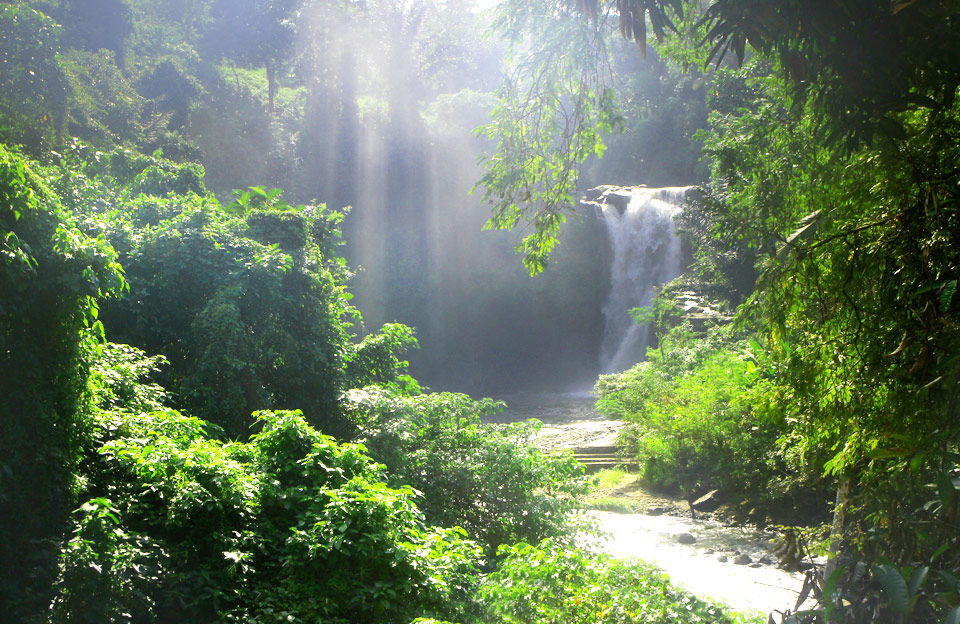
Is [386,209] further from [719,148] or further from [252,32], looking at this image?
[719,148]

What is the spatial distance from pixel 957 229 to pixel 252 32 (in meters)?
37.5

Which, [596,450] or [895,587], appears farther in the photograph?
[596,450]

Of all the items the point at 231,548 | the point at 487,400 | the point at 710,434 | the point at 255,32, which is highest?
the point at 255,32

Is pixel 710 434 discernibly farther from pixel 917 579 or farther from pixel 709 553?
pixel 917 579

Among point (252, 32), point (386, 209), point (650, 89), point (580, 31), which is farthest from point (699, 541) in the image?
point (650, 89)

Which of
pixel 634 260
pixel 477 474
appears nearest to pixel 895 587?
pixel 477 474

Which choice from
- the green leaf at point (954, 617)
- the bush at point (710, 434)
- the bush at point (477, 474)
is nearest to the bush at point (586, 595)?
the green leaf at point (954, 617)

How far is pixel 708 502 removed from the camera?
12.1 m

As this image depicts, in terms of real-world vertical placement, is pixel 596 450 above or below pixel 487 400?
below

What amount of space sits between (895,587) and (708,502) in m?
9.41

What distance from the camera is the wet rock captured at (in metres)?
12.0

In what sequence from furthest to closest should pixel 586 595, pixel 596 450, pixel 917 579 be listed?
pixel 596 450 → pixel 586 595 → pixel 917 579

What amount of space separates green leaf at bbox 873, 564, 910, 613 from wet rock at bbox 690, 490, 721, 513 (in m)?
9.22

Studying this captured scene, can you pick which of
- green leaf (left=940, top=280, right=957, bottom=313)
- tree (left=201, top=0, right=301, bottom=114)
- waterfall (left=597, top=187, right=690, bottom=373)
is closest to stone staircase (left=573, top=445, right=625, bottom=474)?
waterfall (left=597, top=187, right=690, bottom=373)
